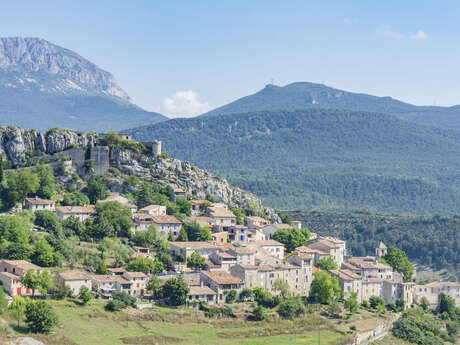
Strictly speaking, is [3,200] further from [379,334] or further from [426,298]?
[426,298]

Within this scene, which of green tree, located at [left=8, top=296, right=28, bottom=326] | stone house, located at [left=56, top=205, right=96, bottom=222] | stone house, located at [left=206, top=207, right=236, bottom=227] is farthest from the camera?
stone house, located at [left=206, top=207, right=236, bottom=227]

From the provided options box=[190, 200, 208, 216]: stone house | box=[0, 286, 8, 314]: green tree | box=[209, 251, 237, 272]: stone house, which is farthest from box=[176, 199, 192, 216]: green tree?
box=[0, 286, 8, 314]: green tree

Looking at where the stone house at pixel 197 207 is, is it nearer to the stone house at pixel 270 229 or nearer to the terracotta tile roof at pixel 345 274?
the stone house at pixel 270 229

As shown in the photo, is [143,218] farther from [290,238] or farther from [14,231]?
[290,238]

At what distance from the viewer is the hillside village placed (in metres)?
78.8

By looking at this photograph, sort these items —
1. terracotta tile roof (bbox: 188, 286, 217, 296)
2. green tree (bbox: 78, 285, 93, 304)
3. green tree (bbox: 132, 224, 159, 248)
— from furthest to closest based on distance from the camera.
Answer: green tree (bbox: 132, 224, 159, 248) < terracotta tile roof (bbox: 188, 286, 217, 296) < green tree (bbox: 78, 285, 93, 304)

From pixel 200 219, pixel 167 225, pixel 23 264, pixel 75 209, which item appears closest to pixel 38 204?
pixel 75 209

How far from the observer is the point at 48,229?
8838 centimetres

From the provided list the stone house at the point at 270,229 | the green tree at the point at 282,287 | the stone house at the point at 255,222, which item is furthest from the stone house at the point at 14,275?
the stone house at the point at 255,222

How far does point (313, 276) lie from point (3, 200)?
136 ft

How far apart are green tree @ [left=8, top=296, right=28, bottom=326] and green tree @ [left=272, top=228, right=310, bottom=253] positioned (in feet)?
141

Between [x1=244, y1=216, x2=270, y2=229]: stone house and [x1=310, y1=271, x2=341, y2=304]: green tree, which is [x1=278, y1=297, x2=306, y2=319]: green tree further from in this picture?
[x1=244, y1=216, x2=270, y2=229]: stone house

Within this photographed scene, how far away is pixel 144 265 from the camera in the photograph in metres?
83.3

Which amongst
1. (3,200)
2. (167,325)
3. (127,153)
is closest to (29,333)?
(167,325)
